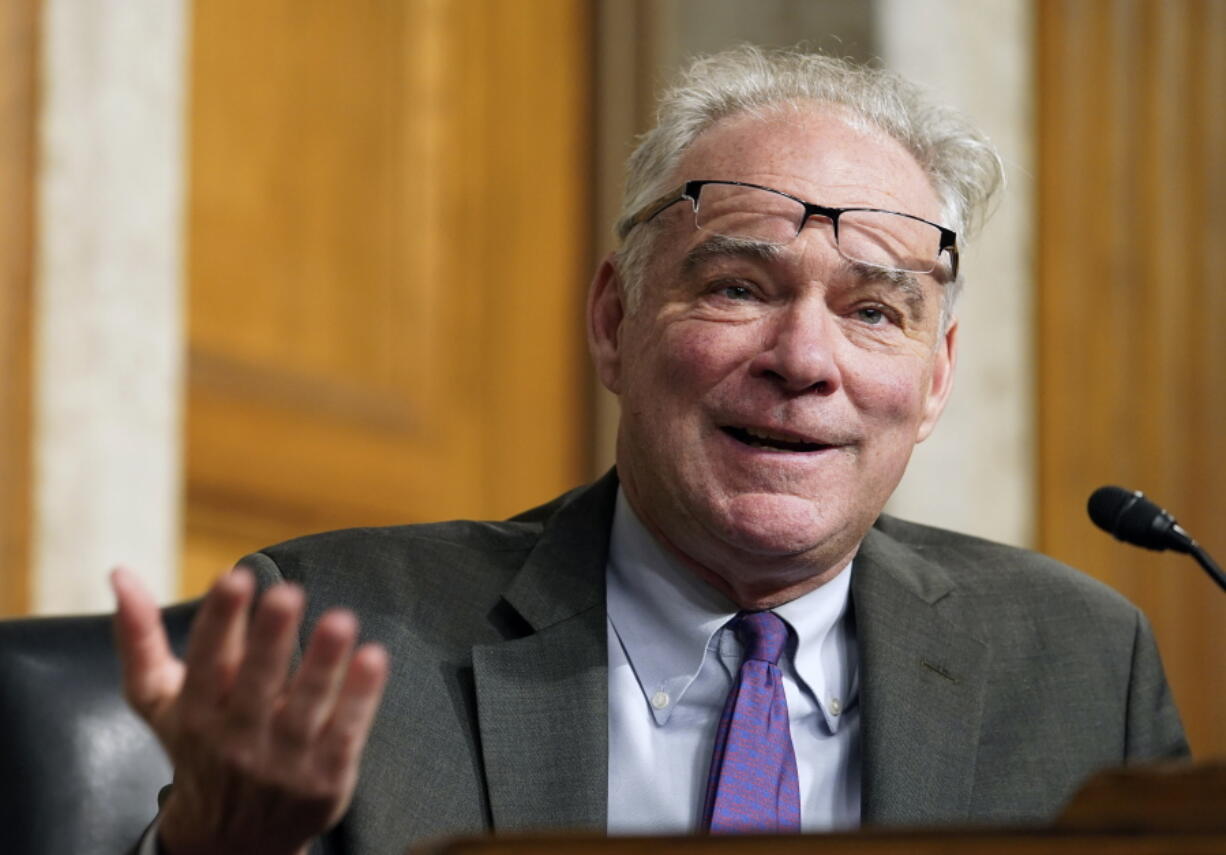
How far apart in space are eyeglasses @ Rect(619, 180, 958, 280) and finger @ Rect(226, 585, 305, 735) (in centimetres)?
89

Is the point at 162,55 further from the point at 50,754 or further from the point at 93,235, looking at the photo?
the point at 50,754

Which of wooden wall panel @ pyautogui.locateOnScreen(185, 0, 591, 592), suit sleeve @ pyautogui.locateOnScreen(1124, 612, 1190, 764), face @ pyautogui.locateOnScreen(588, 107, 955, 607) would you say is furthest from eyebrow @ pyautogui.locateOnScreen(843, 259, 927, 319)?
wooden wall panel @ pyautogui.locateOnScreen(185, 0, 591, 592)

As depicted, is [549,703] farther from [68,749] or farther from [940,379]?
[940,379]

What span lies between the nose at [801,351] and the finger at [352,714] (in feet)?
2.52

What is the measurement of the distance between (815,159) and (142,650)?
101 cm

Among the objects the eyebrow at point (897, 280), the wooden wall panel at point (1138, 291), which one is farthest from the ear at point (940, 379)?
the wooden wall panel at point (1138, 291)

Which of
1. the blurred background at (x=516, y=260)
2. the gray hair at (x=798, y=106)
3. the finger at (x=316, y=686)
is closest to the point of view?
the finger at (x=316, y=686)

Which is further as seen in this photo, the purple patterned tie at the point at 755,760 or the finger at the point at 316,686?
the purple patterned tie at the point at 755,760

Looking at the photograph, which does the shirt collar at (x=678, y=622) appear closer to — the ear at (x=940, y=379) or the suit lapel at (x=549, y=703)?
the suit lapel at (x=549, y=703)

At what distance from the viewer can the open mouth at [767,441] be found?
70.9 inches

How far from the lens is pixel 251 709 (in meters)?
1.11

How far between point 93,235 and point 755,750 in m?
1.20

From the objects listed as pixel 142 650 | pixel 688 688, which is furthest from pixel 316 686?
pixel 688 688

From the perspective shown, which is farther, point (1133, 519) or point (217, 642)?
point (1133, 519)
